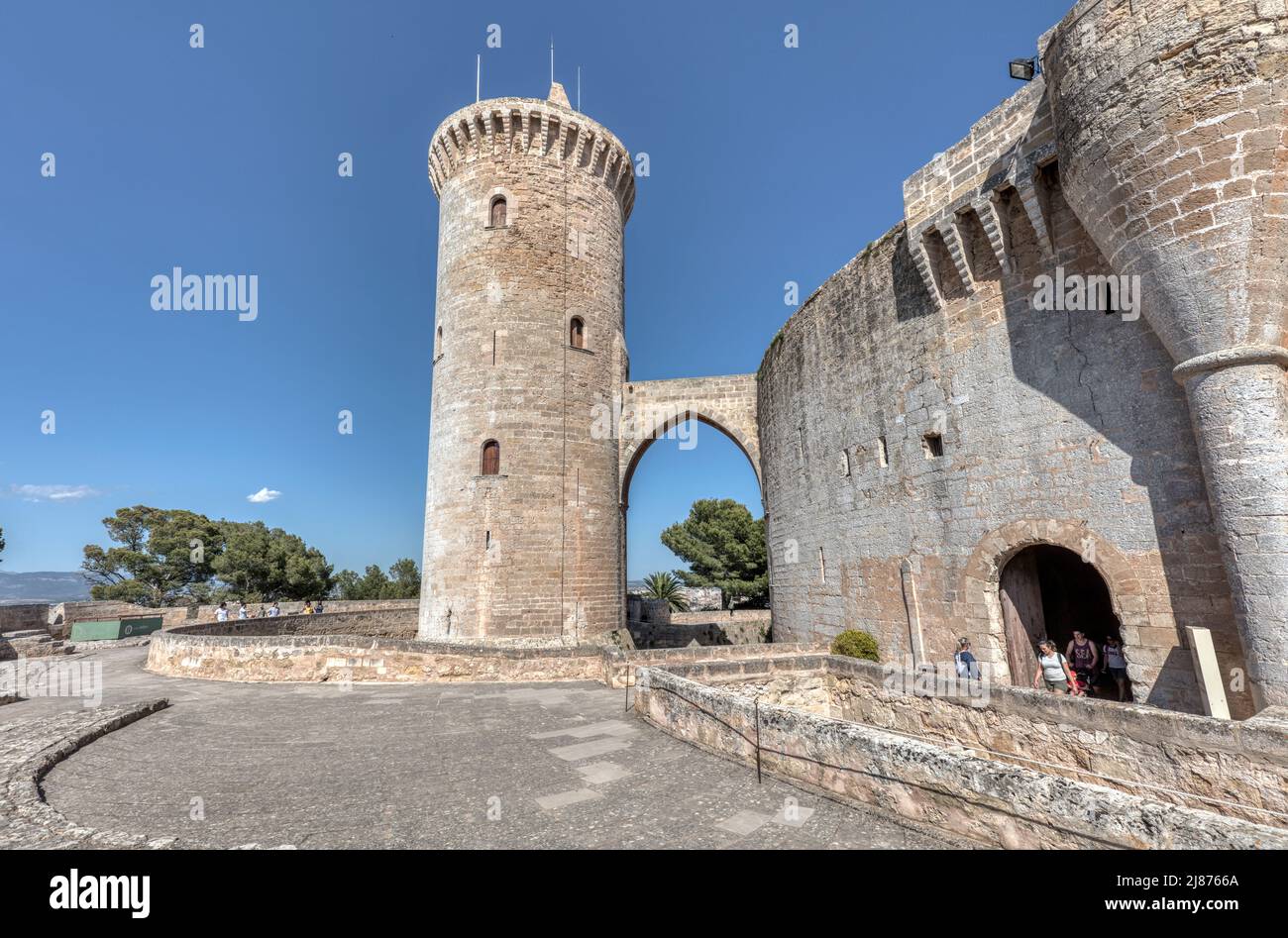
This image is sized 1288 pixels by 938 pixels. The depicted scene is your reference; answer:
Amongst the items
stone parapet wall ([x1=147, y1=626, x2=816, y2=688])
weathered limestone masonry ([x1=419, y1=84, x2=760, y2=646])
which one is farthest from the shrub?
weathered limestone masonry ([x1=419, y1=84, x2=760, y2=646])

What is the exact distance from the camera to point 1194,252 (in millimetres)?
5832

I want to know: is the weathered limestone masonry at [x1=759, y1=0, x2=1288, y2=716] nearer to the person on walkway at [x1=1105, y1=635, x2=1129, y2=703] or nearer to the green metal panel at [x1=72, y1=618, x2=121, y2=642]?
the person on walkway at [x1=1105, y1=635, x2=1129, y2=703]

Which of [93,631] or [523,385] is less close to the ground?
[523,385]

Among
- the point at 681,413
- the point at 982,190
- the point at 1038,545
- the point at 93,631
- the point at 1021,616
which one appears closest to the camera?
the point at 1038,545

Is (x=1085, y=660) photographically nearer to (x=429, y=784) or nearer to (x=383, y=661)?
(x=429, y=784)

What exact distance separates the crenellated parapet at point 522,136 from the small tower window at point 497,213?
1332 mm

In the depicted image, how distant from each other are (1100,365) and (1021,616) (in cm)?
393

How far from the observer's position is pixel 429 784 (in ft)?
14.7

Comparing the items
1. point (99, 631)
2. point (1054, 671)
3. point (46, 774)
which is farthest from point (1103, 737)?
point (99, 631)

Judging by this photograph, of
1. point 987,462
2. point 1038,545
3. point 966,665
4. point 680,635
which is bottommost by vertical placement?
point 680,635

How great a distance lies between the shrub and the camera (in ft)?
34.1
